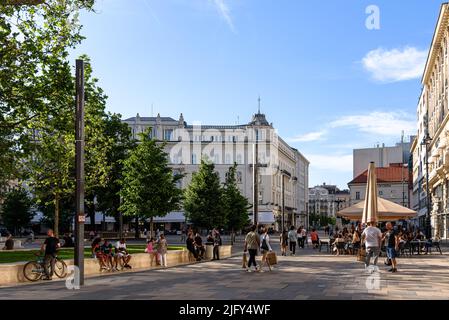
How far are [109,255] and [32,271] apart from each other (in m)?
4.13

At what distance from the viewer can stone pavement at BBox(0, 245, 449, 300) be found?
14.0 m

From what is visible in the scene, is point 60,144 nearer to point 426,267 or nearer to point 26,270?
point 26,270

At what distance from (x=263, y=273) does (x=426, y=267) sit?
21.6 feet

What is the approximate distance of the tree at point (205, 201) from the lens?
5519 cm

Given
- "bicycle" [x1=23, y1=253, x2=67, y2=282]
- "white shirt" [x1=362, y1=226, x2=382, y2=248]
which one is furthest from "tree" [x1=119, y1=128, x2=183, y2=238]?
"white shirt" [x1=362, y1=226, x2=382, y2=248]

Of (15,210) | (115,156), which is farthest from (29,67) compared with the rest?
(15,210)

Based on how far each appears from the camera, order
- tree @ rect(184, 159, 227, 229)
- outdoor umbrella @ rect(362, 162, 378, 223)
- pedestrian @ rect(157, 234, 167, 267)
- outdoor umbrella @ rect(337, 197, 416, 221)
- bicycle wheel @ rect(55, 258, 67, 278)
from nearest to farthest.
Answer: bicycle wheel @ rect(55, 258, 67, 278)
outdoor umbrella @ rect(362, 162, 378, 223)
pedestrian @ rect(157, 234, 167, 267)
outdoor umbrella @ rect(337, 197, 416, 221)
tree @ rect(184, 159, 227, 229)

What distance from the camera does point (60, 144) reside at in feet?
79.0

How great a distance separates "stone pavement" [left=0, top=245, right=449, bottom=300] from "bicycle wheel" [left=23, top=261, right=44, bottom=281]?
727mm

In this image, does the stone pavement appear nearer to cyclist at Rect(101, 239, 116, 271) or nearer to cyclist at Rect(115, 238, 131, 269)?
cyclist at Rect(101, 239, 116, 271)

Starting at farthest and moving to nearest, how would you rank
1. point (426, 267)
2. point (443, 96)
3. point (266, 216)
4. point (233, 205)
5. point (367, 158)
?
point (367, 158) < point (266, 216) < point (233, 205) < point (443, 96) < point (426, 267)

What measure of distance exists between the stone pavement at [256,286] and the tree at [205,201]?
109 feet

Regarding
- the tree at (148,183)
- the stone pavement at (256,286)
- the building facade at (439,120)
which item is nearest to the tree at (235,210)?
the tree at (148,183)
